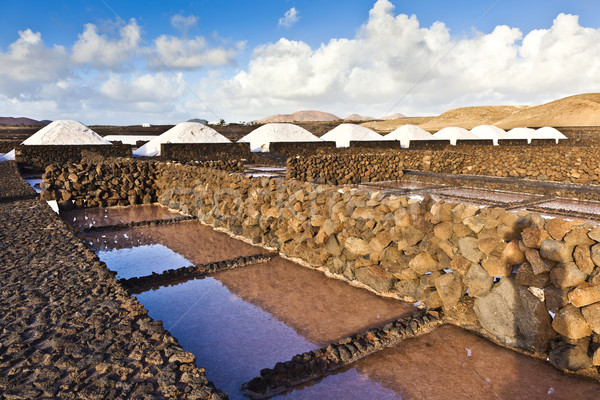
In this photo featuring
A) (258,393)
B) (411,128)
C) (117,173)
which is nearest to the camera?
(258,393)

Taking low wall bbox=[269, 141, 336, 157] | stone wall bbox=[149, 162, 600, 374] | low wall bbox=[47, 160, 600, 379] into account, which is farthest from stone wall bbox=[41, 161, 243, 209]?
low wall bbox=[269, 141, 336, 157]

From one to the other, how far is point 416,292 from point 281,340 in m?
1.72

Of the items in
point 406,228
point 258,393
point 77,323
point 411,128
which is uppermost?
point 411,128

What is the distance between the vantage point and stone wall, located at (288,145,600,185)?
15.7 metres

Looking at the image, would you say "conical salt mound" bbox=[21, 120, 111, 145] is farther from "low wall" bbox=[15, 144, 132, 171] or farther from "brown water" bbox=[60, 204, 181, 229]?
"brown water" bbox=[60, 204, 181, 229]

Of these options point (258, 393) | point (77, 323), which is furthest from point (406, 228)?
point (77, 323)

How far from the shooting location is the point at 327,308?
457cm

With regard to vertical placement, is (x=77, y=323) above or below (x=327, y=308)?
above

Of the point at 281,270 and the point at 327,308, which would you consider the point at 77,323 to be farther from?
the point at 281,270

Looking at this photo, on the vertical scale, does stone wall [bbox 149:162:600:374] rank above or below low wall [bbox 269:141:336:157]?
below

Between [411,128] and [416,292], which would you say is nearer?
[416,292]

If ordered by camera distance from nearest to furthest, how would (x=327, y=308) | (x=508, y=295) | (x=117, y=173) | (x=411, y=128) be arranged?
(x=508, y=295) < (x=327, y=308) < (x=117, y=173) < (x=411, y=128)

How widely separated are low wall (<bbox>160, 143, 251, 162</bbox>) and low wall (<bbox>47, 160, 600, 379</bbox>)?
61.4ft

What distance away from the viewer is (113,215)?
10.3 meters
